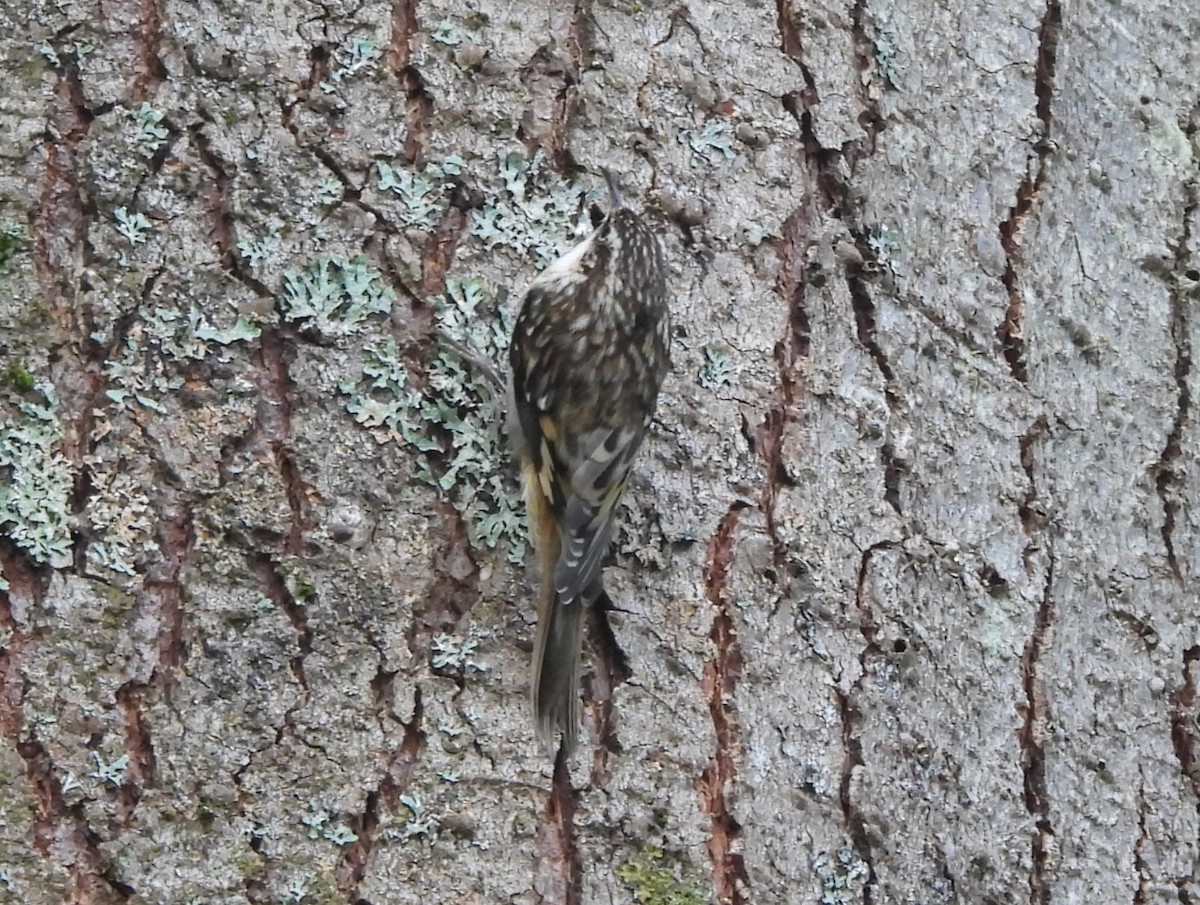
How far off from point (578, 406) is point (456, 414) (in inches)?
17.9

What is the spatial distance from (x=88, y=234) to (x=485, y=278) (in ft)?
1.68

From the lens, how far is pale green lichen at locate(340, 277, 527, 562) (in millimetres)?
2074

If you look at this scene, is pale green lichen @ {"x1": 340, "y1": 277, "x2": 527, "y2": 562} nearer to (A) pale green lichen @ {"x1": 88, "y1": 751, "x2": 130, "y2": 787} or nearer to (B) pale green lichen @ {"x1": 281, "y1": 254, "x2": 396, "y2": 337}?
(B) pale green lichen @ {"x1": 281, "y1": 254, "x2": 396, "y2": 337}

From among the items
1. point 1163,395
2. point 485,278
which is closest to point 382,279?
point 485,278

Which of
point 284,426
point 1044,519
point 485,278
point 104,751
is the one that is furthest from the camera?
point 1044,519

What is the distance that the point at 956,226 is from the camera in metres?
2.37

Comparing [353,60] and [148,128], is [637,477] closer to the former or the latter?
[353,60]

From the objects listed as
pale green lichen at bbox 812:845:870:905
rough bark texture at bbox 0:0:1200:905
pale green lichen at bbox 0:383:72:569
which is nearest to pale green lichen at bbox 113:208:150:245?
rough bark texture at bbox 0:0:1200:905

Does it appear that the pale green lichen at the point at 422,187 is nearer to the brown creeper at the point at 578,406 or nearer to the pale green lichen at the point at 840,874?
the brown creeper at the point at 578,406

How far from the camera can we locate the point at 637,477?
219 centimetres

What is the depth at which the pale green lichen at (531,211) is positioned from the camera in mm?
2162

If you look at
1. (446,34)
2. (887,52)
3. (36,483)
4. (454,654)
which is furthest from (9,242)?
(887,52)

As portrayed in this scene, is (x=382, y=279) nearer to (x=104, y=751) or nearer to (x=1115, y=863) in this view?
(x=104, y=751)

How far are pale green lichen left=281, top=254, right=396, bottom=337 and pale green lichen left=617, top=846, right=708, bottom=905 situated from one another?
0.78 meters
